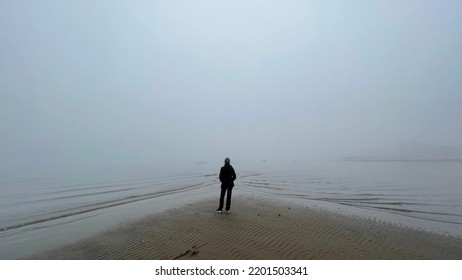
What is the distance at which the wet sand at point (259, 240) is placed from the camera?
28.8 ft

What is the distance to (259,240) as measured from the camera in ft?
32.5

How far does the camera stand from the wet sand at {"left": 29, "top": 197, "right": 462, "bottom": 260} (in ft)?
28.8

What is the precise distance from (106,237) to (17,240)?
3.89m

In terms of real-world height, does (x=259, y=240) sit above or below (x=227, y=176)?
below

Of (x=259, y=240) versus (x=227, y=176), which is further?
(x=227, y=176)

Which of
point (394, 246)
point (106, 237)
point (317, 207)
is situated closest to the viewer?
point (394, 246)

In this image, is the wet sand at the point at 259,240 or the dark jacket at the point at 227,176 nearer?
the wet sand at the point at 259,240

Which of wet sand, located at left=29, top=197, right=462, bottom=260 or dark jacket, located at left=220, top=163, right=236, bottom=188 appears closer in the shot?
wet sand, located at left=29, top=197, right=462, bottom=260

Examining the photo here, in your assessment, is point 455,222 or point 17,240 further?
point 455,222

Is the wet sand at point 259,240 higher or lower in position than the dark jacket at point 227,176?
lower

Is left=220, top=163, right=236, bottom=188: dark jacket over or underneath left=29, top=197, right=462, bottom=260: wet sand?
over

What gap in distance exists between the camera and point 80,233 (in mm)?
11820
